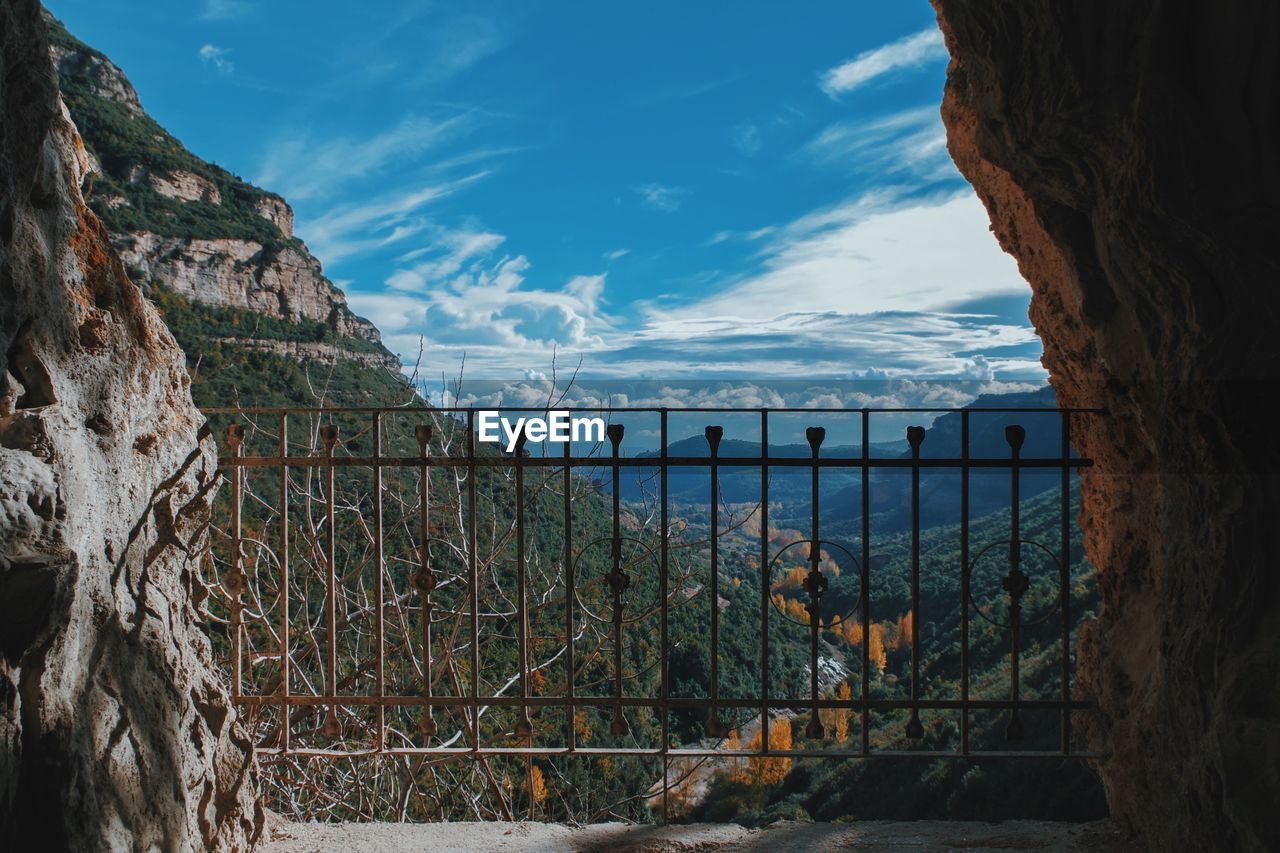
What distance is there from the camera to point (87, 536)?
95.3 inches

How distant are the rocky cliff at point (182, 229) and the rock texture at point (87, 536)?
29077 millimetres

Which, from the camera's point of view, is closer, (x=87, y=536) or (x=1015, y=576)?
(x=87, y=536)

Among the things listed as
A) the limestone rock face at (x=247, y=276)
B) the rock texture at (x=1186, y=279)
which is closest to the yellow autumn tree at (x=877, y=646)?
the rock texture at (x=1186, y=279)

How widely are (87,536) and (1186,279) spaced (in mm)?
3299

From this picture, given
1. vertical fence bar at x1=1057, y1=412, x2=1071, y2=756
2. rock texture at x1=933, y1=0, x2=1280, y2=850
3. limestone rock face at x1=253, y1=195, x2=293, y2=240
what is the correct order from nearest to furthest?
rock texture at x1=933, y1=0, x2=1280, y2=850
vertical fence bar at x1=1057, y1=412, x2=1071, y2=756
limestone rock face at x1=253, y1=195, x2=293, y2=240

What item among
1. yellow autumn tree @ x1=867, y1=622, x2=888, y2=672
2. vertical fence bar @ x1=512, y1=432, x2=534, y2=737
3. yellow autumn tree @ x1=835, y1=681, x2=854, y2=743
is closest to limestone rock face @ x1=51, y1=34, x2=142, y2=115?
yellow autumn tree @ x1=867, y1=622, x2=888, y2=672

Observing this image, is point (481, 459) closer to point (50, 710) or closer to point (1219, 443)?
point (50, 710)

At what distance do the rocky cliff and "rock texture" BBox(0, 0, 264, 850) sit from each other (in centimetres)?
2908

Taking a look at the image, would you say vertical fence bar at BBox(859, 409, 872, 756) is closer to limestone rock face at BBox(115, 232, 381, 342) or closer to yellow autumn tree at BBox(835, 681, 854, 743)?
yellow autumn tree at BBox(835, 681, 854, 743)

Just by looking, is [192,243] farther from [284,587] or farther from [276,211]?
[284,587]

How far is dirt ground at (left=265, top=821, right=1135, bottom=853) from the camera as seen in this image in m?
3.23

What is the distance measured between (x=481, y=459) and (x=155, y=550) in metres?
1.16

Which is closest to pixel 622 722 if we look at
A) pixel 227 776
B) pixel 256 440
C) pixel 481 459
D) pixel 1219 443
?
pixel 481 459

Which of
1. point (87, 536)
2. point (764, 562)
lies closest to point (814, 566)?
point (764, 562)
